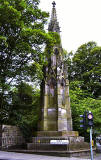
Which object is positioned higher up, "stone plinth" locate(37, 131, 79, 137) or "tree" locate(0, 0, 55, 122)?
"tree" locate(0, 0, 55, 122)

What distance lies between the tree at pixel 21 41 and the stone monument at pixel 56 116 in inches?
51.2

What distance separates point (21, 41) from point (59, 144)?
8.72 m

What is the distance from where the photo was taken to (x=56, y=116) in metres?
13.7

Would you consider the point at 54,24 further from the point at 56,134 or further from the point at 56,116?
the point at 56,134

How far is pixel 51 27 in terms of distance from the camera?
17594mm

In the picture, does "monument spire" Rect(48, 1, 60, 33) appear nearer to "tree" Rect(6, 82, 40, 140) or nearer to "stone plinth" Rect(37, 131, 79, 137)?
"tree" Rect(6, 82, 40, 140)

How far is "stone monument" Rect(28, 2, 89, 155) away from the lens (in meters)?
11.8

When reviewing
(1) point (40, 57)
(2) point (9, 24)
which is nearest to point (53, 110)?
(1) point (40, 57)

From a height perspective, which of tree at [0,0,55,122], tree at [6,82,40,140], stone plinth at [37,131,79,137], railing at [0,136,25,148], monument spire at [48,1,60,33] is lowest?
railing at [0,136,25,148]

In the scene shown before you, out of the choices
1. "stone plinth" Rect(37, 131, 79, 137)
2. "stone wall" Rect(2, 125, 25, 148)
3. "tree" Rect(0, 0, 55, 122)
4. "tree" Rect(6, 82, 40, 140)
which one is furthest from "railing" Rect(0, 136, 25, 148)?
"tree" Rect(0, 0, 55, 122)

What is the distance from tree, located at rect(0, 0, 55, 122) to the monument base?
480cm

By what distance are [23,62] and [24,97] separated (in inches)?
306

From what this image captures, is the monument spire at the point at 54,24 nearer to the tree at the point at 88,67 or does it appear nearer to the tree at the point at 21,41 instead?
the tree at the point at 21,41

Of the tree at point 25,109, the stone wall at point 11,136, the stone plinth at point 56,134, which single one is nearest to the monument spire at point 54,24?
the tree at point 25,109
